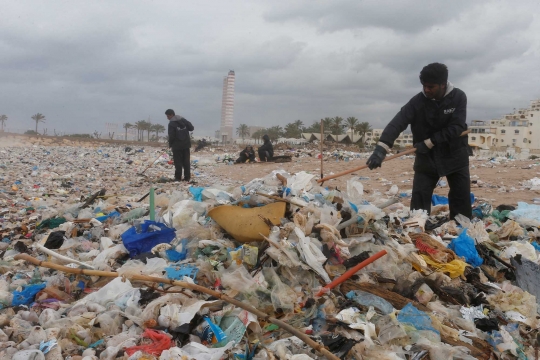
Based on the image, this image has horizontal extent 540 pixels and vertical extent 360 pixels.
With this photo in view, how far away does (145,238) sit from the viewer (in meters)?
2.94

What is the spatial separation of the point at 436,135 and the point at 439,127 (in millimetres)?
129

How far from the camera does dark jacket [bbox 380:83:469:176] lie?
3.40 m

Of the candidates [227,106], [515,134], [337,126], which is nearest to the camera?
[337,126]

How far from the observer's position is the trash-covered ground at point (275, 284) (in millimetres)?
1906

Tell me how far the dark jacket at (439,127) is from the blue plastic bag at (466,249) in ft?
2.23

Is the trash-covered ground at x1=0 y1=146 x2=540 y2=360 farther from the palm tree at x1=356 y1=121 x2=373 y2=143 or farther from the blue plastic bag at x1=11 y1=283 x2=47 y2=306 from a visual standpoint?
the palm tree at x1=356 y1=121 x2=373 y2=143

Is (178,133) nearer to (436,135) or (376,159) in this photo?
(376,159)

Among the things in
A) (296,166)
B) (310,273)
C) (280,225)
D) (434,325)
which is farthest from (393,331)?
(296,166)

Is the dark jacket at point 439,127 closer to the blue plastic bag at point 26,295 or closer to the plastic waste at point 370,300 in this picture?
the plastic waste at point 370,300

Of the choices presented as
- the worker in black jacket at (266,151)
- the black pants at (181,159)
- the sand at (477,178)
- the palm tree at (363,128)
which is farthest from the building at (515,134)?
the black pants at (181,159)

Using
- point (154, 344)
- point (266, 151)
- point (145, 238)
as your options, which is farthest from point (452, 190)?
point (266, 151)

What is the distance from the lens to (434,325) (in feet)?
6.84

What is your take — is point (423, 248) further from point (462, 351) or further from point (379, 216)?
point (462, 351)

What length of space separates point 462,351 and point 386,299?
1.50 feet
